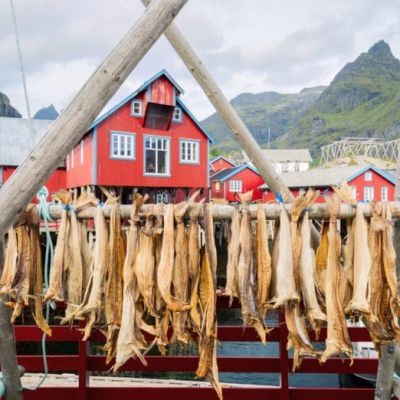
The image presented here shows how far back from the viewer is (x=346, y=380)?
11.2 m

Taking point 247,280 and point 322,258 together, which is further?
point 322,258

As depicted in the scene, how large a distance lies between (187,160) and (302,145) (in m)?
164

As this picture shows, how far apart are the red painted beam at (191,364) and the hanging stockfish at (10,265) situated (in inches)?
63.1

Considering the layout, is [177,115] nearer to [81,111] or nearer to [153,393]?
[153,393]

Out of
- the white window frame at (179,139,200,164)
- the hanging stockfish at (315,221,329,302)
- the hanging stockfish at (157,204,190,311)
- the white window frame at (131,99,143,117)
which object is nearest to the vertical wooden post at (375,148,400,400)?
the hanging stockfish at (315,221,329,302)

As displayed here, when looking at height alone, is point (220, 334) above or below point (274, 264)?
below

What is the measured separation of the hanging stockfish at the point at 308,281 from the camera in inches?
89.4

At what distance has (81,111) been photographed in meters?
2.06

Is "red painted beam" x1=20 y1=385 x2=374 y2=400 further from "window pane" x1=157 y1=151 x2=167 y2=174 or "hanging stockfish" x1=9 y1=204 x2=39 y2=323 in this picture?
"window pane" x1=157 y1=151 x2=167 y2=174

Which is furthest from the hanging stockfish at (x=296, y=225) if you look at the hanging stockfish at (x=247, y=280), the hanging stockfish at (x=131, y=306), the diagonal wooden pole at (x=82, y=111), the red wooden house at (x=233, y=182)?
the red wooden house at (x=233, y=182)

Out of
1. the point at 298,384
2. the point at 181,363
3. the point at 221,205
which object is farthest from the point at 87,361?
the point at 298,384

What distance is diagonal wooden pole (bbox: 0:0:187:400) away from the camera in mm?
1975

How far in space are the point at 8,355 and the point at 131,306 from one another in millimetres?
880

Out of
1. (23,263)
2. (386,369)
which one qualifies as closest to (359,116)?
(386,369)
